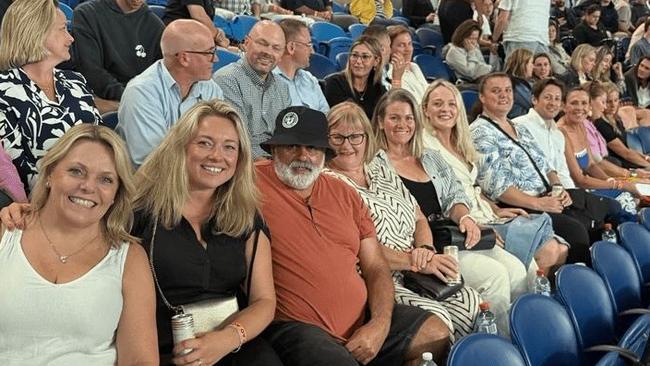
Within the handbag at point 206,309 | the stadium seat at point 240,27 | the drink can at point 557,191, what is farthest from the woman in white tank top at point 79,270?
the stadium seat at point 240,27

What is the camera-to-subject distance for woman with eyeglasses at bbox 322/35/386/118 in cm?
455

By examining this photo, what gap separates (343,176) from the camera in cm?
320

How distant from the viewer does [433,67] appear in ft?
22.6

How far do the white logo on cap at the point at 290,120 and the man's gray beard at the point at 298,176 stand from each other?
5.5 inches

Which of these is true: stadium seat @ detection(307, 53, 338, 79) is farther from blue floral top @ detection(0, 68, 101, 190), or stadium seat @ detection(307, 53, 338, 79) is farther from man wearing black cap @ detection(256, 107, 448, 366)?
blue floral top @ detection(0, 68, 101, 190)

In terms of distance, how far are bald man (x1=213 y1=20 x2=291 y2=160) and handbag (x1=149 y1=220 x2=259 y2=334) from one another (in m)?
1.25

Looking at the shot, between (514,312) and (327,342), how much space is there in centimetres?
→ 68

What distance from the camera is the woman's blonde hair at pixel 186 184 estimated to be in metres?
2.34

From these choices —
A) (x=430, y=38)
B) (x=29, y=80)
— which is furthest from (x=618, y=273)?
(x=430, y=38)

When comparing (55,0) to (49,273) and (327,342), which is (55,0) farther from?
(327,342)

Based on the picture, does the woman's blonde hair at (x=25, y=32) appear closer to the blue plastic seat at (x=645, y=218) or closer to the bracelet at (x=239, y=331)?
the bracelet at (x=239, y=331)

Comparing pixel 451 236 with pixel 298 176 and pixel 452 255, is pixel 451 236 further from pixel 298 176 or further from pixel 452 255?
pixel 298 176

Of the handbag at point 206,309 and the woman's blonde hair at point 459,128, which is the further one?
the woman's blonde hair at point 459,128

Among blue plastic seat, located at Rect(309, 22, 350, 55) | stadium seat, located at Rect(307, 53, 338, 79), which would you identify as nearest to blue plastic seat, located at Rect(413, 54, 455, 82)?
blue plastic seat, located at Rect(309, 22, 350, 55)
